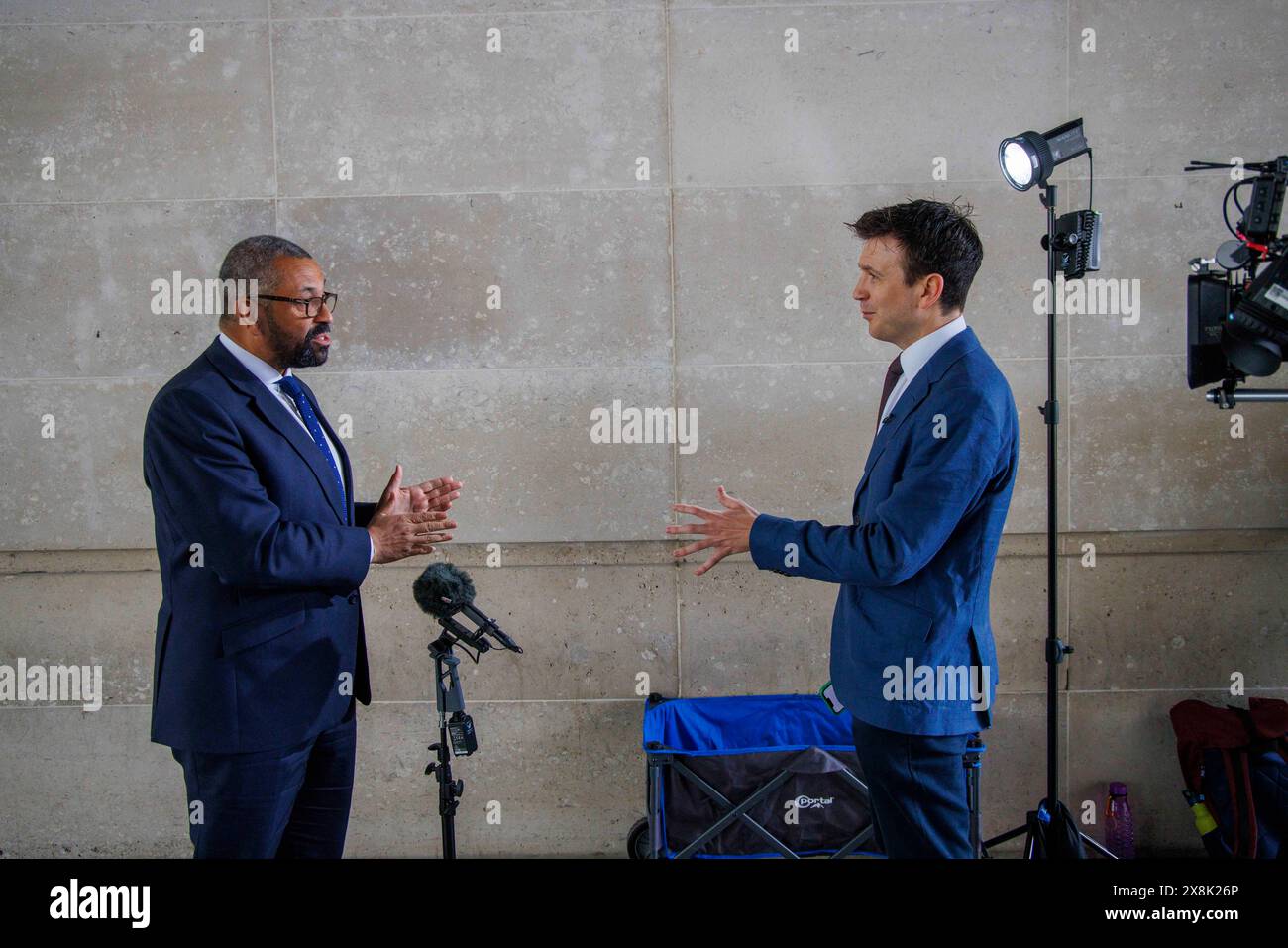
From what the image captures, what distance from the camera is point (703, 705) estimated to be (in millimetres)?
3465

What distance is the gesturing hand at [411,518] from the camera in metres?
2.58

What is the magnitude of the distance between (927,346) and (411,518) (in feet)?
4.81

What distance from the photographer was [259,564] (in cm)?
230

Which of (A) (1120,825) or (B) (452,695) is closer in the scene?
(B) (452,695)

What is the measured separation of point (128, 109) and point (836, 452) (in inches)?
123

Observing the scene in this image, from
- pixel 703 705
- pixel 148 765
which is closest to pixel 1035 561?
pixel 703 705

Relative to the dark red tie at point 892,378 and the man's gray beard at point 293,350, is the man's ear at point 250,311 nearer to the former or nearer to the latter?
the man's gray beard at point 293,350

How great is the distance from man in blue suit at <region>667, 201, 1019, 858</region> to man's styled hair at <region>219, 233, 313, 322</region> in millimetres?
1329

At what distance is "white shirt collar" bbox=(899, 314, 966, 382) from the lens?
2312mm

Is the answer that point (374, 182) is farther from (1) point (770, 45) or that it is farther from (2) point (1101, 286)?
(2) point (1101, 286)

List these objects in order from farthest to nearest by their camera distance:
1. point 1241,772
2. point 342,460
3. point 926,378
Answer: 1. point 1241,772
2. point 342,460
3. point 926,378

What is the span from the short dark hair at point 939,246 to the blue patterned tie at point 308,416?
5.43 ft

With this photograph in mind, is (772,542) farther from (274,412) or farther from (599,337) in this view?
(599,337)

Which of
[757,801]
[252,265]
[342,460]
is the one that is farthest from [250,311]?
[757,801]
